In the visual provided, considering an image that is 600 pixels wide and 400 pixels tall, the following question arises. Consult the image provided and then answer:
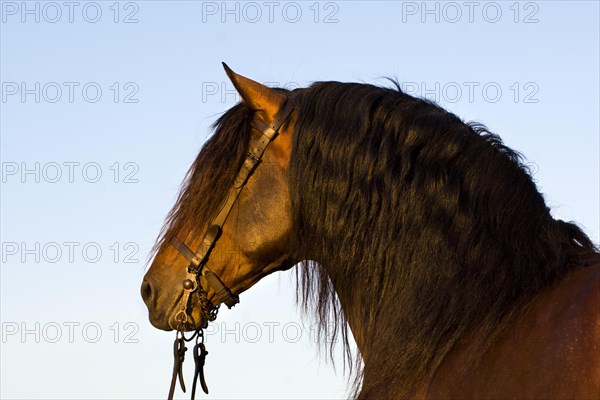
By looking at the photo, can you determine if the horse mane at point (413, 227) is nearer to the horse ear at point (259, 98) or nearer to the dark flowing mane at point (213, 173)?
the horse ear at point (259, 98)

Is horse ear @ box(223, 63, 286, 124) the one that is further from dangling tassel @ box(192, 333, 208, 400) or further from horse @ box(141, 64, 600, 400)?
dangling tassel @ box(192, 333, 208, 400)

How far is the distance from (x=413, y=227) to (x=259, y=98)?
3.96ft

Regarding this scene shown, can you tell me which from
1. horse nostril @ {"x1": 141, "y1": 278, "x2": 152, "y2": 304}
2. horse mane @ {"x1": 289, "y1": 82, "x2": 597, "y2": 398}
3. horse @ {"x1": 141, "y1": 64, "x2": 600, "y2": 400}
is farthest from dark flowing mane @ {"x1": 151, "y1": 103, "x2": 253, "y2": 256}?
horse mane @ {"x1": 289, "y1": 82, "x2": 597, "y2": 398}

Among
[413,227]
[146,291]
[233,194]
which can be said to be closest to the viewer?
[413,227]

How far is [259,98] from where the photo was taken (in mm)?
4961

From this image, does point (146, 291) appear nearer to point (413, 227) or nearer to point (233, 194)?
point (233, 194)

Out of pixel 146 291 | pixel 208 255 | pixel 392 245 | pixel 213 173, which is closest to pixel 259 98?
pixel 213 173

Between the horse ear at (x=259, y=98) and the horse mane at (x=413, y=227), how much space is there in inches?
6.6

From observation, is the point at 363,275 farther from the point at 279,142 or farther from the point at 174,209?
the point at 174,209

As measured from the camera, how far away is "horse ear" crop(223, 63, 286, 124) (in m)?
4.92

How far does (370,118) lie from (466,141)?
52cm

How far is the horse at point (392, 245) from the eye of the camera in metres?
3.86

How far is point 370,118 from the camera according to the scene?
15.3 ft

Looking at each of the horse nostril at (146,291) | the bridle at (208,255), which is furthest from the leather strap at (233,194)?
the horse nostril at (146,291)
